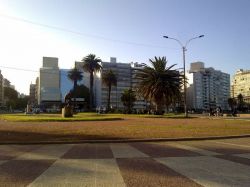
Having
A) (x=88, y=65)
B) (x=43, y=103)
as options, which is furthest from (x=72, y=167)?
(x=43, y=103)

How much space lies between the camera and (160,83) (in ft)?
221

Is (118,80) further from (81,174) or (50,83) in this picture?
(81,174)

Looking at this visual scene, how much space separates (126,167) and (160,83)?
190 feet

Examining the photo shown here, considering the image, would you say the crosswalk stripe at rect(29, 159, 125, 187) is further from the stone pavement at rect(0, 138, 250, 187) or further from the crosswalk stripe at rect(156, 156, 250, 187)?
the crosswalk stripe at rect(156, 156, 250, 187)

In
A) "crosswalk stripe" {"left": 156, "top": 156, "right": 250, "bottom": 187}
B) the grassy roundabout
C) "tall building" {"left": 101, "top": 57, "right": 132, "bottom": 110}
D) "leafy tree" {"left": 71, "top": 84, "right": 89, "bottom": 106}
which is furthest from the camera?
"tall building" {"left": 101, "top": 57, "right": 132, "bottom": 110}

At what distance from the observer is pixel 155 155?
40.9 feet

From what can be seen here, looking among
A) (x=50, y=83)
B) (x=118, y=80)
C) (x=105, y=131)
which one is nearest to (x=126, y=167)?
(x=105, y=131)

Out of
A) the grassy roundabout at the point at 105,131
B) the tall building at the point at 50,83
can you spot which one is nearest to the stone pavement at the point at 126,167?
the grassy roundabout at the point at 105,131

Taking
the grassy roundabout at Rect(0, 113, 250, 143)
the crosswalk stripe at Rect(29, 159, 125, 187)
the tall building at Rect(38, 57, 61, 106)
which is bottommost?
the crosswalk stripe at Rect(29, 159, 125, 187)

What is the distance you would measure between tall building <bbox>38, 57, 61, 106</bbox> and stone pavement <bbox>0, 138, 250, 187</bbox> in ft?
584

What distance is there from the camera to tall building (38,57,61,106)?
188500 mm

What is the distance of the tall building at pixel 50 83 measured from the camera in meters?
188

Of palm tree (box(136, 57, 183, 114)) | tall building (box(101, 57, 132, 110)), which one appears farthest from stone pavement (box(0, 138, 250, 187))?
tall building (box(101, 57, 132, 110))

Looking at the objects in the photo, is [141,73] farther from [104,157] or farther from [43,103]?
[43,103]
